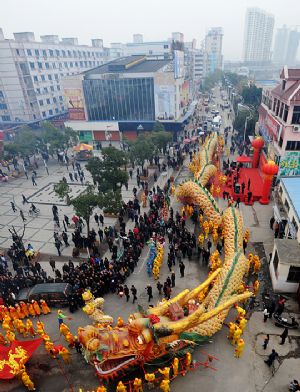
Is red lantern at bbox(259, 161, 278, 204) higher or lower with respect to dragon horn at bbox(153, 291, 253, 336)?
lower

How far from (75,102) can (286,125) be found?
28214 millimetres

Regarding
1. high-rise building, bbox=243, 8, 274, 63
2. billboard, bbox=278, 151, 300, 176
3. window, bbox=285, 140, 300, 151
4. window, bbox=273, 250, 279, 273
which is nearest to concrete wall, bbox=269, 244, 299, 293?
window, bbox=273, 250, 279, 273

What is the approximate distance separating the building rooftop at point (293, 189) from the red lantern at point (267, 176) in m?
1.07

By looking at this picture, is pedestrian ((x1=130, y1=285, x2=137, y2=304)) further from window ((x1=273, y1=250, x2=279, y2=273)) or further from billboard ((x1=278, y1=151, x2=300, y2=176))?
billboard ((x1=278, y1=151, x2=300, y2=176))

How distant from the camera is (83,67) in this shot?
192 feet

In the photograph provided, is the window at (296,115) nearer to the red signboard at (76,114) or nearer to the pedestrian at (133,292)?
the pedestrian at (133,292)

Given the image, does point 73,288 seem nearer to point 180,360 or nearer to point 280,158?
point 180,360

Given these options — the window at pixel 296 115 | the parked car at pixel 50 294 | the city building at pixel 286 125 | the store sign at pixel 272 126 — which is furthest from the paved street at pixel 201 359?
the store sign at pixel 272 126

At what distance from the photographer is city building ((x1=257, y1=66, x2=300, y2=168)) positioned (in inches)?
774

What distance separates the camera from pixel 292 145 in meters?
20.4

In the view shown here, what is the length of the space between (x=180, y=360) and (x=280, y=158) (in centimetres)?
1612

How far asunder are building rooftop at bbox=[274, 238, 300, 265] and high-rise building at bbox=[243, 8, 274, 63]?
19231 centimetres

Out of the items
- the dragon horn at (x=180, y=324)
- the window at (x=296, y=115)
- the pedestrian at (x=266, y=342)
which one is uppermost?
the window at (x=296, y=115)

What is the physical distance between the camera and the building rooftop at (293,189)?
15203 millimetres
